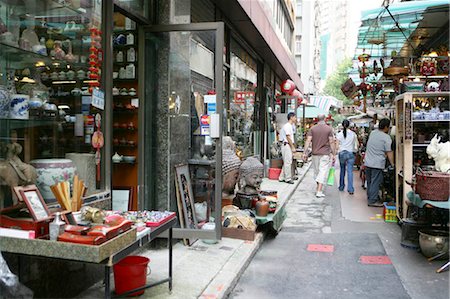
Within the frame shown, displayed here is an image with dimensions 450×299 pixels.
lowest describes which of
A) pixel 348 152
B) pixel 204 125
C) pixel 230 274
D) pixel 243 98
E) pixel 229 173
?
pixel 230 274

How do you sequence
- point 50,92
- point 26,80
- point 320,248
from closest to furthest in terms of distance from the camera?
1. point 26,80
2. point 50,92
3. point 320,248

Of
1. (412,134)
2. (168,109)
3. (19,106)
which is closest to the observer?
(19,106)

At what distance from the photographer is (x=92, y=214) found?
3518mm

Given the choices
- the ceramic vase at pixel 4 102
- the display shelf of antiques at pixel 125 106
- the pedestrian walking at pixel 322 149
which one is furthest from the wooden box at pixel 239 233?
the pedestrian walking at pixel 322 149

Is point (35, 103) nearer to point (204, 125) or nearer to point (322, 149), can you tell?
point (204, 125)

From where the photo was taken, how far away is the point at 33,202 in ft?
11.1

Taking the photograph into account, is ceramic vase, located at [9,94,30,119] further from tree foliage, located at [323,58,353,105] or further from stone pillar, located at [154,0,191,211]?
tree foliage, located at [323,58,353,105]

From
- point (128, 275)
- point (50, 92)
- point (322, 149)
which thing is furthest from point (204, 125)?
point (322, 149)

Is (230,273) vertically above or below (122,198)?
below

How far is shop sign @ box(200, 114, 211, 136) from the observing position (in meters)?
6.14

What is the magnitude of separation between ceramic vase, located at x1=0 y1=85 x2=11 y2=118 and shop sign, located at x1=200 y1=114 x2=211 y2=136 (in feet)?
9.30

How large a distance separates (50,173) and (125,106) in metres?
2.33

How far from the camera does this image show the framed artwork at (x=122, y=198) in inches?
243

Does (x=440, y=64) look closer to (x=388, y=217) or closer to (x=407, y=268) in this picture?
(x=388, y=217)
